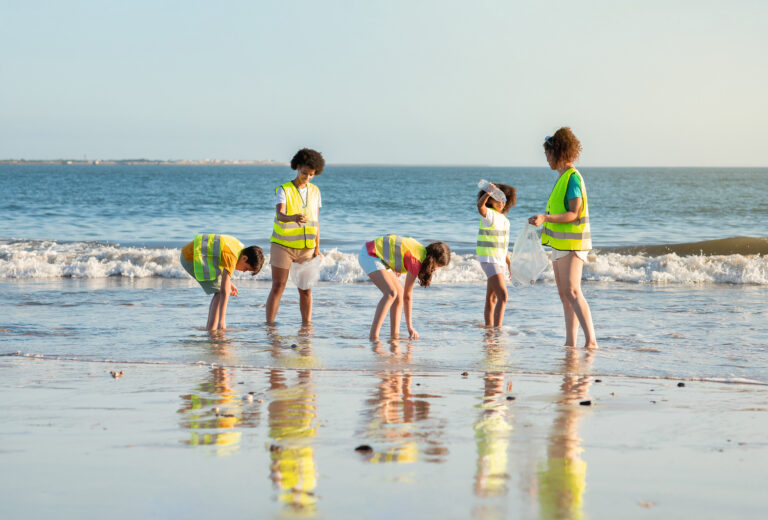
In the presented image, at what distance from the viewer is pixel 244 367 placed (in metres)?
6.61

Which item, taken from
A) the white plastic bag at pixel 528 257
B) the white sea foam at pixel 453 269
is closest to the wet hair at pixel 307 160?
the white plastic bag at pixel 528 257

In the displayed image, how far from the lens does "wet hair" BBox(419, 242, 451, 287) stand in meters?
6.96

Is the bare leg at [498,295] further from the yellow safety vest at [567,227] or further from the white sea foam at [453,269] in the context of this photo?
the white sea foam at [453,269]

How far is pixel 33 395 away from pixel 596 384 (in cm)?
397

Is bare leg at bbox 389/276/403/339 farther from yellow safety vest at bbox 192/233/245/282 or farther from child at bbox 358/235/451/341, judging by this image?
yellow safety vest at bbox 192/233/245/282

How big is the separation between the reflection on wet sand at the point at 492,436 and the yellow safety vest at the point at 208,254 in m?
2.87

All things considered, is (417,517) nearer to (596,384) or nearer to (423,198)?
(596,384)

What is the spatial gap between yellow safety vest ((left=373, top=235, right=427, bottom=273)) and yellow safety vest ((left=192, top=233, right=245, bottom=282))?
148cm

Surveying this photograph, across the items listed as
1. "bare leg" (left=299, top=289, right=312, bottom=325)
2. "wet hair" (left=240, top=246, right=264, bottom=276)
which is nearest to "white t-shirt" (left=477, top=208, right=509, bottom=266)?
"bare leg" (left=299, top=289, right=312, bottom=325)

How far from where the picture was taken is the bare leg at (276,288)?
843 cm

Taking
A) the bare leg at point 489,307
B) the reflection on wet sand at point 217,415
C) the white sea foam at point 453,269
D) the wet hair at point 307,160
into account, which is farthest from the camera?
the white sea foam at point 453,269

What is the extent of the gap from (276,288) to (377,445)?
15.0 feet

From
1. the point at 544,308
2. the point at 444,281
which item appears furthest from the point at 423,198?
the point at 544,308

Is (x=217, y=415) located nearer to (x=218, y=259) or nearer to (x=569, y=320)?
(x=218, y=259)
